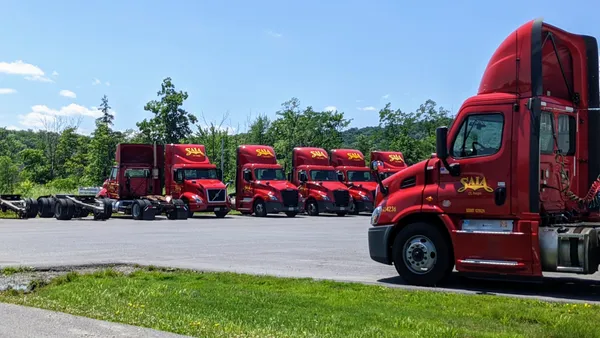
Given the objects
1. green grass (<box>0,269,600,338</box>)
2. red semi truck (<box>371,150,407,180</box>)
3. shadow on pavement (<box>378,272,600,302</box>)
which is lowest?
shadow on pavement (<box>378,272,600,302</box>)

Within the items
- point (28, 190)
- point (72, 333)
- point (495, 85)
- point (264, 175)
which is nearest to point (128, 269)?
point (72, 333)

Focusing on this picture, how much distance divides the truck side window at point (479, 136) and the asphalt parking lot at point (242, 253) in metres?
2.08

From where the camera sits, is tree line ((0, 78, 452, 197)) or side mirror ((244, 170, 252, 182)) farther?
tree line ((0, 78, 452, 197))

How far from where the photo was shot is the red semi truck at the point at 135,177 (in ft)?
110

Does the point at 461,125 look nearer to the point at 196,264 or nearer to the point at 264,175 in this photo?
the point at 196,264

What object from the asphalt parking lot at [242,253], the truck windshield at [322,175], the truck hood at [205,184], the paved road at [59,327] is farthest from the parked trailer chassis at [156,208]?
the paved road at [59,327]

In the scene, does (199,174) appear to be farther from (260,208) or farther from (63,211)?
(63,211)

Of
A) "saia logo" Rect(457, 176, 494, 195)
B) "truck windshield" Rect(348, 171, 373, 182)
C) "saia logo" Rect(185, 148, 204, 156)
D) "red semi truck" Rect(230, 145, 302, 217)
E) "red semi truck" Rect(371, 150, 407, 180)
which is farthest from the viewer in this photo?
"truck windshield" Rect(348, 171, 373, 182)

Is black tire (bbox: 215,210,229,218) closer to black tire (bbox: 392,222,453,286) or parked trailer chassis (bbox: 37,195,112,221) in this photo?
parked trailer chassis (bbox: 37,195,112,221)

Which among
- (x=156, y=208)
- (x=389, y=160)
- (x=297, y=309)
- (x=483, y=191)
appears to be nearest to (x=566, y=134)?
(x=483, y=191)

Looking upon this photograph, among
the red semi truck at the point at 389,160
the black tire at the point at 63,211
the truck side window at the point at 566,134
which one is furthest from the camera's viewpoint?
the red semi truck at the point at 389,160

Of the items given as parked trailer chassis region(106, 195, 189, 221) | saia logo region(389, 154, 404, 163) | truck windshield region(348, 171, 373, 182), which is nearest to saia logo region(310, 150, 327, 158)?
truck windshield region(348, 171, 373, 182)

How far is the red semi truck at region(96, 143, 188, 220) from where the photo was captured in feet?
110

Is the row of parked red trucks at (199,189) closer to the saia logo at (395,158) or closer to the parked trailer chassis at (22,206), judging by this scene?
the parked trailer chassis at (22,206)
